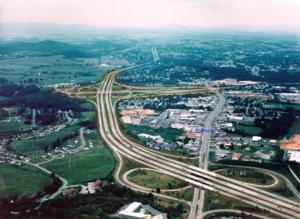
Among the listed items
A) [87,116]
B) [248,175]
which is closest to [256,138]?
[248,175]

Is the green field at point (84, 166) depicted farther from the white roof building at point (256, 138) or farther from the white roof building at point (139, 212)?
the white roof building at point (256, 138)

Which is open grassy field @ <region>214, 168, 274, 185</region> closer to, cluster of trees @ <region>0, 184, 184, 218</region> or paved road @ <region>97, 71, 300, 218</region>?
paved road @ <region>97, 71, 300, 218</region>

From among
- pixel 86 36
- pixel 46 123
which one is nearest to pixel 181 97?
pixel 46 123

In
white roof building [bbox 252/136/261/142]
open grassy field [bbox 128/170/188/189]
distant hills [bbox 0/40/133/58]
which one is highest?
distant hills [bbox 0/40/133/58]

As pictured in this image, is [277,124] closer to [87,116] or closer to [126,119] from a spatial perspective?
[126,119]

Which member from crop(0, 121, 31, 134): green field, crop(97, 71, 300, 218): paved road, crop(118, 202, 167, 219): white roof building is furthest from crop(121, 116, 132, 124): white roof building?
crop(118, 202, 167, 219): white roof building

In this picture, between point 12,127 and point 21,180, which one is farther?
point 12,127
